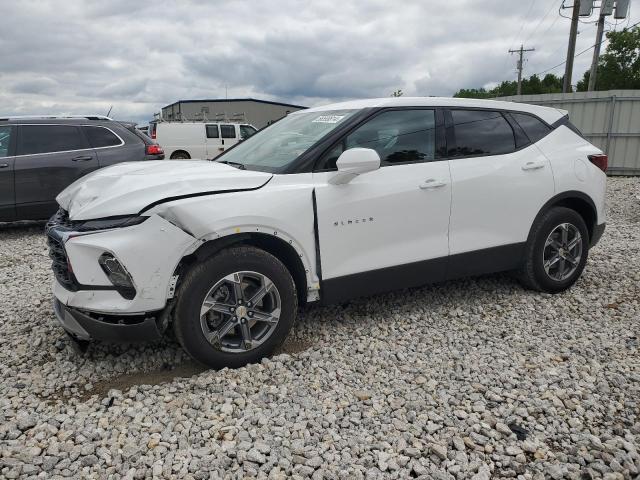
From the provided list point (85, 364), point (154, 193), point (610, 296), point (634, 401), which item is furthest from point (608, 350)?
point (85, 364)

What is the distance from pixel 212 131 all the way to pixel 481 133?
17205 mm

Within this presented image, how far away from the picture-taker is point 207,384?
116 inches

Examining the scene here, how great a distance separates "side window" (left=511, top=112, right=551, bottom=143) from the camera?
168 inches

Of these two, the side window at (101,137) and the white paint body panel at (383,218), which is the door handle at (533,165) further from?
the side window at (101,137)

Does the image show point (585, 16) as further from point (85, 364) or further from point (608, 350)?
point (85, 364)

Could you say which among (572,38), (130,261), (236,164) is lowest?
(130,261)

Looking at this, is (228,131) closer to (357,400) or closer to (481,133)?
(481,133)

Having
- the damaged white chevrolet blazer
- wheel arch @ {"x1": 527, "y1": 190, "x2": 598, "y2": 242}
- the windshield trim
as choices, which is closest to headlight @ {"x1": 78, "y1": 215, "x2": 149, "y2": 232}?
the damaged white chevrolet blazer

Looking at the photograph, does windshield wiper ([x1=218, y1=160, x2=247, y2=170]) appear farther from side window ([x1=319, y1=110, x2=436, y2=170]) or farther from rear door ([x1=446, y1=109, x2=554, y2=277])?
rear door ([x1=446, y1=109, x2=554, y2=277])

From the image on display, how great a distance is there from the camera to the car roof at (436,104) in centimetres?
368

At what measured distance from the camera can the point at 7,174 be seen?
697cm

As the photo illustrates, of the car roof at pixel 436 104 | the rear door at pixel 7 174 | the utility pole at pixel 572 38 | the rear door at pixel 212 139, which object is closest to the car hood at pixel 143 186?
the car roof at pixel 436 104

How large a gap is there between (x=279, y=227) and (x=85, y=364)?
1618 millimetres

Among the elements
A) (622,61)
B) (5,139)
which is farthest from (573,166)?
(622,61)
